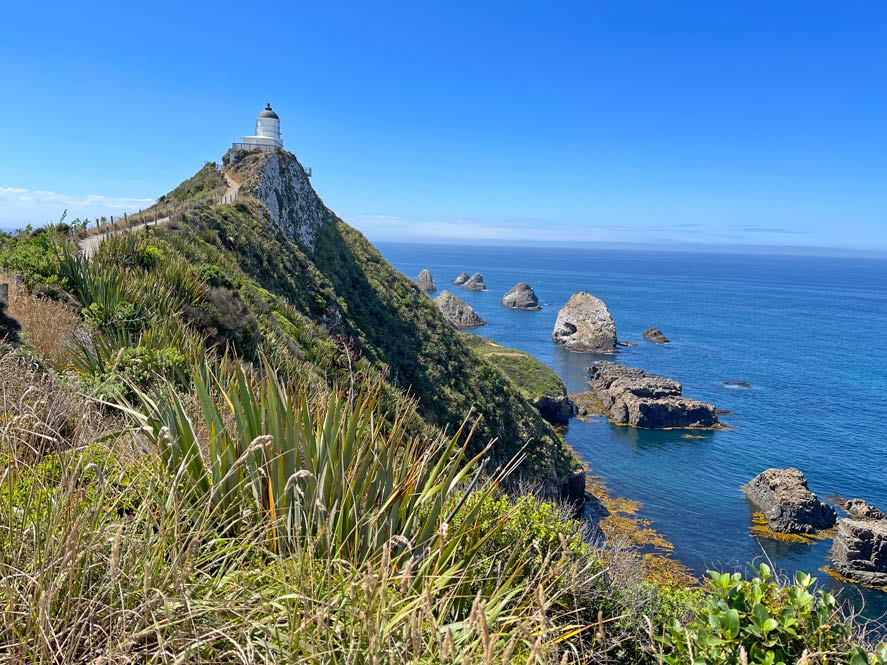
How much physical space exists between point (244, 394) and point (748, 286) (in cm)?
21456

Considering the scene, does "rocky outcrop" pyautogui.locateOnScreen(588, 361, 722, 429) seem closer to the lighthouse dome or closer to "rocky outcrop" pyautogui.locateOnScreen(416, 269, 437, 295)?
the lighthouse dome

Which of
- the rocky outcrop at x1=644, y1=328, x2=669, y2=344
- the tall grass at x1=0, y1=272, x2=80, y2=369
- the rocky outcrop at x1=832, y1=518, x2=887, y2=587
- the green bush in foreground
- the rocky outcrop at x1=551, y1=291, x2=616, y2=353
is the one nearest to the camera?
the green bush in foreground

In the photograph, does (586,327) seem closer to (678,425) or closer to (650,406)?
(678,425)

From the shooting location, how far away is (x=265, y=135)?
4447 cm

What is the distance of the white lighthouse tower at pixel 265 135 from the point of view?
4337 cm

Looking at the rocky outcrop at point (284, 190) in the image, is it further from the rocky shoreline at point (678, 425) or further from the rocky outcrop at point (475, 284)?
the rocky outcrop at point (475, 284)

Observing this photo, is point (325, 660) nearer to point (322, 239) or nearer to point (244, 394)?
point (244, 394)

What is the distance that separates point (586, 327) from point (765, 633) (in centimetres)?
8511

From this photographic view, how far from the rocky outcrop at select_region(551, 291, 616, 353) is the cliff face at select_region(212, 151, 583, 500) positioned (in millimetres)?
50790

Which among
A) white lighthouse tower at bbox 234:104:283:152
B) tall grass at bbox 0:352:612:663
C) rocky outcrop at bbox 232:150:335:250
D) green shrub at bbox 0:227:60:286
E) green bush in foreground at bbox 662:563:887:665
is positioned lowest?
green bush in foreground at bbox 662:563:887:665

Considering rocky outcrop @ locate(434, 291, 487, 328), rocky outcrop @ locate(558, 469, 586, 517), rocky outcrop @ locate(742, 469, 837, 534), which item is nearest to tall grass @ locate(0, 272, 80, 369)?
rocky outcrop @ locate(558, 469, 586, 517)

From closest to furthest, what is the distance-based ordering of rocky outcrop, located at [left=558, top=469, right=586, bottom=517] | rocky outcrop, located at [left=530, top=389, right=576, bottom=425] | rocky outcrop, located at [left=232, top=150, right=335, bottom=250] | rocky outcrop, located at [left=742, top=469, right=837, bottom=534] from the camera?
rocky outcrop, located at [left=558, top=469, right=586, bottom=517], rocky outcrop, located at [left=742, top=469, right=837, bottom=534], rocky outcrop, located at [left=232, top=150, right=335, bottom=250], rocky outcrop, located at [left=530, top=389, right=576, bottom=425]

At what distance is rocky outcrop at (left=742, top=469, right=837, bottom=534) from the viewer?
31.8 meters

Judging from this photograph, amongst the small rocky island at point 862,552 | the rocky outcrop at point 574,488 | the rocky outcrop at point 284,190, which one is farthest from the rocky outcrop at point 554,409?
the rocky outcrop at point 284,190
